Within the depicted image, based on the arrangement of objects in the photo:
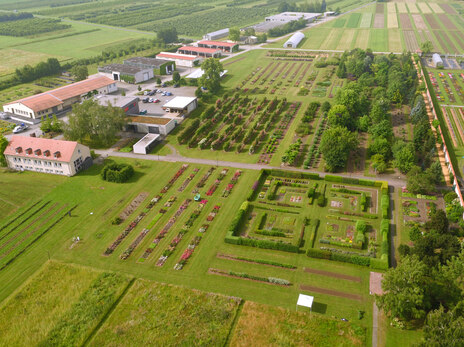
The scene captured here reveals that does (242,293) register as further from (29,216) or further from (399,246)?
(29,216)

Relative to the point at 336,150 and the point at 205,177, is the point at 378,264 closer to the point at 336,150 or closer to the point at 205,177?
the point at 336,150

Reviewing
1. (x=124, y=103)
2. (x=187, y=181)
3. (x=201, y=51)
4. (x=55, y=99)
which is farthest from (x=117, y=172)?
(x=201, y=51)

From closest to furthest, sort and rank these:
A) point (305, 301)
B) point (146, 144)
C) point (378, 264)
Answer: point (305, 301)
point (378, 264)
point (146, 144)

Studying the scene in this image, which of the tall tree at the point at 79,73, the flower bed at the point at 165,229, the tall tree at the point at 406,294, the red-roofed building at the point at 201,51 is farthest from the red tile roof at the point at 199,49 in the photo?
the tall tree at the point at 406,294

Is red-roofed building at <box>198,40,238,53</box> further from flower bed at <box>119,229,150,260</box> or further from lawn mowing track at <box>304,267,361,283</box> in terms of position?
lawn mowing track at <box>304,267,361,283</box>

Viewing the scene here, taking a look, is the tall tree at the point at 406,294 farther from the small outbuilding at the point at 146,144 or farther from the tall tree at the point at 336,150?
the small outbuilding at the point at 146,144

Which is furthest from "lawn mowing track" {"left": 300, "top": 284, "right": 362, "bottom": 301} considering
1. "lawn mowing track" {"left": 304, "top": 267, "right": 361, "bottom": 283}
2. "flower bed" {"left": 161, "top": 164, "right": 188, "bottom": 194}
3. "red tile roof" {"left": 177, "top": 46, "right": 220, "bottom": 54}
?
"red tile roof" {"left": 177, "top": 46, "right": 220, "bottom": 54}

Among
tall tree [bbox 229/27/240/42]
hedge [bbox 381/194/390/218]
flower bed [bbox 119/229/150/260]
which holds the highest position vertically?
tall tree [bbox 229/27/240/42]
